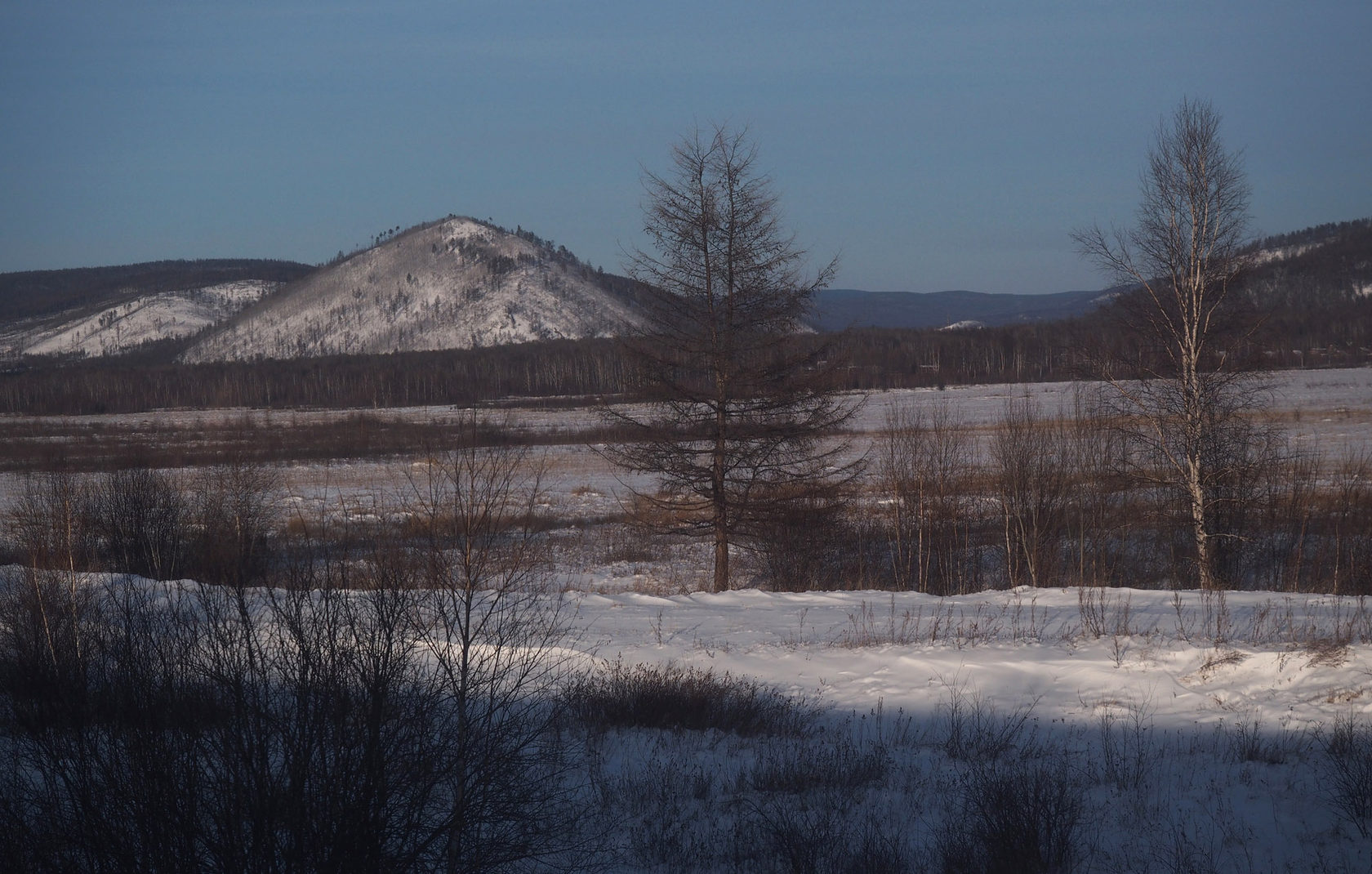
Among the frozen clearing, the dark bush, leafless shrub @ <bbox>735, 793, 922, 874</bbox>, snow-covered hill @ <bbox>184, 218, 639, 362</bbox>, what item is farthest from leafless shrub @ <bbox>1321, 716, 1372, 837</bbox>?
snow-covered hill @ <bbox>184, 218, 639, 362</bbox>

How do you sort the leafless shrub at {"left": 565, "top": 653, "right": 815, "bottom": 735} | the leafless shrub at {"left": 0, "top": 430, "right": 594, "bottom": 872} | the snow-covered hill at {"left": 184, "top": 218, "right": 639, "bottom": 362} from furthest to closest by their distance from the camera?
the snow-covered hill at {"left": 184, "top": 218, "right": 639, "bottom": 362}
the leafless shrub at {"left": 565, "top": 653, "right": 815, "bottom": 735}
the leafless shrub at {"left": 0, "top": 430, "right": 594, "bottom": 872}

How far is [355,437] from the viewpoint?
180 ft

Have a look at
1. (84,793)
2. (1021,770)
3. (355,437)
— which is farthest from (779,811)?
(355,437)

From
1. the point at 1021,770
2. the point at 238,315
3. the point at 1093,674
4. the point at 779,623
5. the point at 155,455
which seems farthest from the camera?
the point at 238,315

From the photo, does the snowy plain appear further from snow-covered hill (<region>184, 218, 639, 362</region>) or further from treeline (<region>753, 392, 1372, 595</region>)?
snow-covered hill (<region>184, 218, 639, 362</region>)

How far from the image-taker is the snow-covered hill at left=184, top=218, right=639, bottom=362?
16735cm

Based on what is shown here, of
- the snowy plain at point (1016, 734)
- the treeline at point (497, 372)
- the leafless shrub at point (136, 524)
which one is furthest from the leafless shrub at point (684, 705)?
the treeline at point (497, 372)

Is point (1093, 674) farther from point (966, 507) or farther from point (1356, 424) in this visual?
point (1356, 424)

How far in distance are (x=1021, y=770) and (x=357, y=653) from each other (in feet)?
16.9

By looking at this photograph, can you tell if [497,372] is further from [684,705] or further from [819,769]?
[819,769]

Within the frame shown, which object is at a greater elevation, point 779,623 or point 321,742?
point 321,742

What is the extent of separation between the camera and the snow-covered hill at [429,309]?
549ft

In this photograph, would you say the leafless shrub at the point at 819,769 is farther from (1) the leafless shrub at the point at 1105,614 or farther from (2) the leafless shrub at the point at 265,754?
(1) the leafless shrub at the point at 1105,614

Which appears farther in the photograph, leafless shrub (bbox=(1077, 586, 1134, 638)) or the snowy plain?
leafless shrub (bbox=(1077, 586, 1134, 638))
